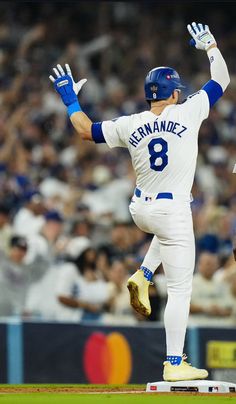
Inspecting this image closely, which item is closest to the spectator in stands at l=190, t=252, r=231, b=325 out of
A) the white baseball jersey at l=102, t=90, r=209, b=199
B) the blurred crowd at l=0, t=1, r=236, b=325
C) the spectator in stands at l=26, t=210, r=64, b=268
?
the blurred crowd at l=0, t=1, r=236, b=325

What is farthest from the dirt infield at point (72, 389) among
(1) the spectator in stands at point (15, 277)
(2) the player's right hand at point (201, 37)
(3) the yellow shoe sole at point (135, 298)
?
(1) the spectator in stands at point (15, 277)

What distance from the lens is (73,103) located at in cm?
993

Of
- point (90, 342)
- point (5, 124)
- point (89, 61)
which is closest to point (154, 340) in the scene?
point (90, 342)

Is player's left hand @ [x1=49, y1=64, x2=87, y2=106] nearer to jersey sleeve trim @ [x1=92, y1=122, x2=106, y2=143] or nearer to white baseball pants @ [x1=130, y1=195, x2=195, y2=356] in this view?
jersey sleeve trim @ [x1=92, y1=122, x2=106, y2=143]

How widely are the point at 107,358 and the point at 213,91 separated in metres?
4.99

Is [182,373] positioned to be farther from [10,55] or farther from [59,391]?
[10,55]

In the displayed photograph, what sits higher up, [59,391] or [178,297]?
[178,297]

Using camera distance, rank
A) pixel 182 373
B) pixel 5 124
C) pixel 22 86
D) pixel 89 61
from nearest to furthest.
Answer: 1. pixel 182 373
2. pixel 5 124
3. pixel 22 86
4. pixel 89 61

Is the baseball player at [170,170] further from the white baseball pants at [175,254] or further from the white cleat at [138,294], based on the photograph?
the white cleat at [138,294]

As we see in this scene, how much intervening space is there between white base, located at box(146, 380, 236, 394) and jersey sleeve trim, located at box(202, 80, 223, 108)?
2027 mm

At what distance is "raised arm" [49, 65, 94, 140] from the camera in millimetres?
9781

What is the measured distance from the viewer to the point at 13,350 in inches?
552

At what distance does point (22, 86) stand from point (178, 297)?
40.5 feet

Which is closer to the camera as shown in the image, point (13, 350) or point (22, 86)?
point (13, 350)
